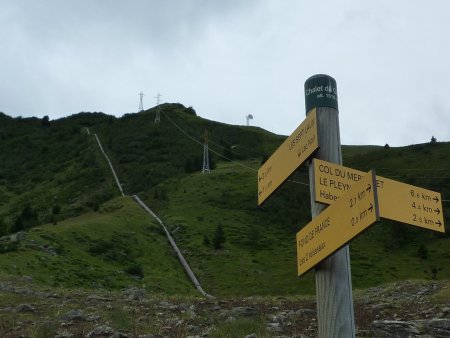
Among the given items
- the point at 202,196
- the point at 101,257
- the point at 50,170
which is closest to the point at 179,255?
the point at 101,257

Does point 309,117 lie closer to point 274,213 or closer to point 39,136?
point 274,213

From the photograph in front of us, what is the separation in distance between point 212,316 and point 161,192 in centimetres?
4795

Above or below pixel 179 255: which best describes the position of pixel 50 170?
above

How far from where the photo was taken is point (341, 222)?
14.4ft

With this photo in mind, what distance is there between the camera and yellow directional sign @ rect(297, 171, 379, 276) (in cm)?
416

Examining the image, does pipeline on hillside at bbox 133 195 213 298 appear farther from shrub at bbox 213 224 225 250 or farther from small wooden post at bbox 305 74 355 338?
small wooden post at bbox 305 74 355 338

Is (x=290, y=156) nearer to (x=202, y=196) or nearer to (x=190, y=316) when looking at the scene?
(x=190, y=316)

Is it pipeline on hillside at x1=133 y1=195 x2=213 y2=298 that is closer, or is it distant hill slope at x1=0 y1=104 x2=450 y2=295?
pipeline on hillside at x1=133 y1=195 x2=213 y2=298

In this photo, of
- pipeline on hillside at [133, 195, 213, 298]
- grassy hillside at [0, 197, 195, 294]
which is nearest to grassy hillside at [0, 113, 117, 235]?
pipeline on hillside at [133, 195, 213, 298]

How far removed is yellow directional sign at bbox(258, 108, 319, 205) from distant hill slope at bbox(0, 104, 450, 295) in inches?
9.3

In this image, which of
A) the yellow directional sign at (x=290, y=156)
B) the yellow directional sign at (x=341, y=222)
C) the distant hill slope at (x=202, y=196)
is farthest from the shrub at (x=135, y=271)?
the yellow directional sign at (x=341, y=222)

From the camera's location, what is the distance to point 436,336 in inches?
448

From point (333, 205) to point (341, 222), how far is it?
17 centimetres

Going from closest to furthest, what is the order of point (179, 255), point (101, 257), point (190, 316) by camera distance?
point (190, 316) < point (101, 257) < point (179, 255)
